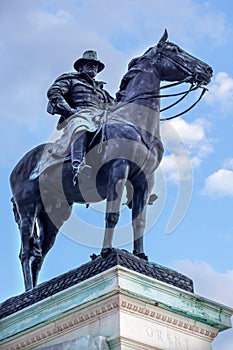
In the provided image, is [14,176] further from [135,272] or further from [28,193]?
[135,272]

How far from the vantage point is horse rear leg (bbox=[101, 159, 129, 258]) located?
9.18 metres

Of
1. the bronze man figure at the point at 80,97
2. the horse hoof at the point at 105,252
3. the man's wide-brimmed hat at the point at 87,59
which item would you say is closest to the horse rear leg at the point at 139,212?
the horse hoof at the point at 105,252

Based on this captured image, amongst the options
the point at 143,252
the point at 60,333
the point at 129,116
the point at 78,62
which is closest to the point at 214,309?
the point at 143,252

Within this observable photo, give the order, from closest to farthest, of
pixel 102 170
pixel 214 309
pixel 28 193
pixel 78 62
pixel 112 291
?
pixel 112 291
pixel 214 309
pixel 102 170
pixel 28 193
pixel 78 62

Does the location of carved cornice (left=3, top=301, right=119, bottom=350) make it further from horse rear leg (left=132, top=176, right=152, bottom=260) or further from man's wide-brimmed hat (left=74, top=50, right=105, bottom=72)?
man's wide-brimmed hat (left=74, top=50, right=105, bottom=72)

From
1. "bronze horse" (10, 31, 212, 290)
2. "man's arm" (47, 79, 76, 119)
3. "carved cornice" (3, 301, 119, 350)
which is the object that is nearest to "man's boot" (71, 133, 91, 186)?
"bronze horse" (10, 31, 212, 290)

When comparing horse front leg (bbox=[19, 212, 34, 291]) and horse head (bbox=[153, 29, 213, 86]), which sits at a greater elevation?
horse head (bbox=[153, 29, 213, 86])

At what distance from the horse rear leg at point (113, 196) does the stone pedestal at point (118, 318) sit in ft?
2.46

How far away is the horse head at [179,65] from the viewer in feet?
34.0

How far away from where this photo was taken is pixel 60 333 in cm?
867

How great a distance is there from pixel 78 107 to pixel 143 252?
105 inches

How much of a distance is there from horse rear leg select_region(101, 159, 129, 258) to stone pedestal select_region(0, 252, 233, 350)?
751 millimetres

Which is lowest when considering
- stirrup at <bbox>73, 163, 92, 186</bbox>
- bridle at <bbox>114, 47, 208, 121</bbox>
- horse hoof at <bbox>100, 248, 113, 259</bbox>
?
horse hoof at <bbox>100, 248, 113, 259</bbox>

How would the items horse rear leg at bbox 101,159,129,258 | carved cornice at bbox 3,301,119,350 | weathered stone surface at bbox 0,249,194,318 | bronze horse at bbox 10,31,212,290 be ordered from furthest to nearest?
bronze horse at bbox 10,31,212,290, horse rear leg at bbox 101,159,129,258, weathered stone surface at bbox 0,249,194,318, carved cornice at bbox 3,301,119,350
